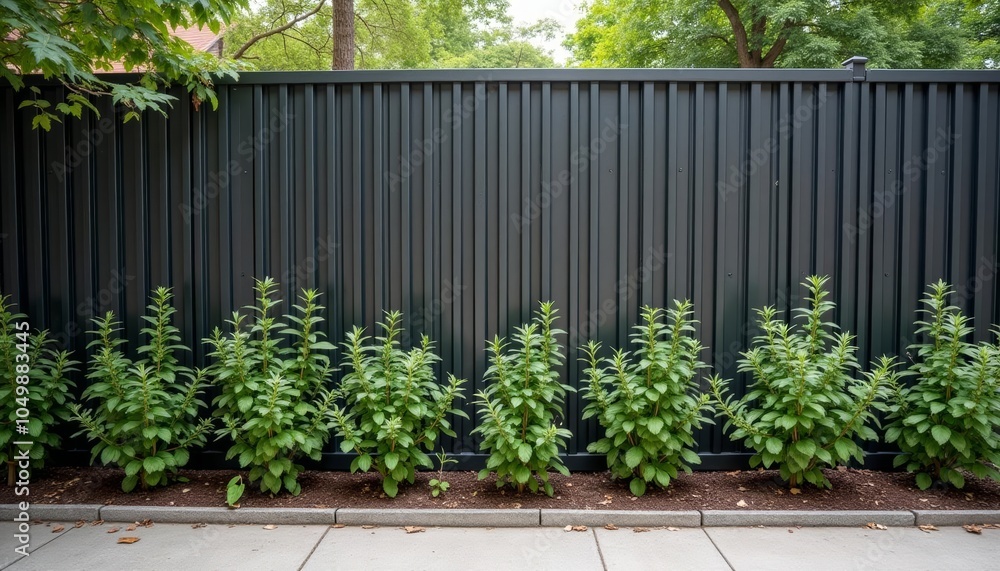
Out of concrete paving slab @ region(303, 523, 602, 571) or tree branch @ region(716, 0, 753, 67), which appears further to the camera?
tree branch @ region(716, 0, 753, 67)

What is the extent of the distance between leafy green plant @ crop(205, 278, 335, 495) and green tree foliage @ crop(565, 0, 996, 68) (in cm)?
1268

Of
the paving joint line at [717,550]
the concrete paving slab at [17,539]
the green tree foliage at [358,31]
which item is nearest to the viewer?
the paving joint line at [717,550]

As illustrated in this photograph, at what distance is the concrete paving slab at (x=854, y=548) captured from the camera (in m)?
3.26

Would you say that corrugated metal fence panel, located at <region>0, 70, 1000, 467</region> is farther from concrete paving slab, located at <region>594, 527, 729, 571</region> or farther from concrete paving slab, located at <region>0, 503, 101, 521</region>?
concrete paving slab, located at <region>0, 503, 101, 521</region>

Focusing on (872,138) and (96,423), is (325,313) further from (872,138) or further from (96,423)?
(872,138)

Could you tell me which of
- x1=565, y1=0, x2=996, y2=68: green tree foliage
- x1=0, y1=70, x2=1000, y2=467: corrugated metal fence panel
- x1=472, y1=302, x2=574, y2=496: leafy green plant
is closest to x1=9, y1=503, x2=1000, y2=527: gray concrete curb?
x1=472, y1=302, x2=574, y2=496: leafy green plant

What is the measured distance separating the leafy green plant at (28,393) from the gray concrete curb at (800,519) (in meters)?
4.32

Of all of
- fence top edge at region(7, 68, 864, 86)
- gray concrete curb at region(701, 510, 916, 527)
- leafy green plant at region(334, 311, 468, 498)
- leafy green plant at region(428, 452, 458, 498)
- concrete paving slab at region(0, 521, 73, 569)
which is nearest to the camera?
concrete paving slab at region(0, 521, 73, 569)

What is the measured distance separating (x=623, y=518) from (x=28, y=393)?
390 cm

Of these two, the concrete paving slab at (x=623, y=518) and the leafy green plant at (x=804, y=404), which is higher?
the leafy green plant at (x=804, y=404)

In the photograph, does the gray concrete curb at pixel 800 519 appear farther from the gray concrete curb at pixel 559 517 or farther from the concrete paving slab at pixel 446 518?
the concrete paving slab at pixel 446 518

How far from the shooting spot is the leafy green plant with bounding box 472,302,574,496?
3793mm

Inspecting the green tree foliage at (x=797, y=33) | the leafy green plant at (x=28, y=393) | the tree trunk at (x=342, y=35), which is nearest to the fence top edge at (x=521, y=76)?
the leafy green plant at (x=28, y=393)

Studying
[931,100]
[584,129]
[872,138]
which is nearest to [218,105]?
[584,129]
